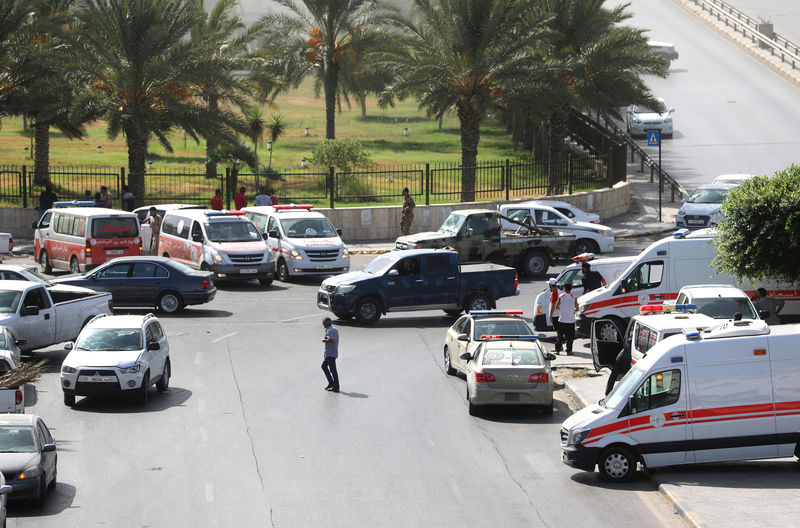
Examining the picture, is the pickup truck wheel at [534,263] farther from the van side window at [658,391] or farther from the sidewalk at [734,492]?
the van side window at [658,391]

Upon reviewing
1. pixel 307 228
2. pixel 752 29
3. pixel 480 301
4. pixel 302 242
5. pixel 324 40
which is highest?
pixel 752 29

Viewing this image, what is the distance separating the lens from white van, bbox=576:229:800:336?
81.2 ft

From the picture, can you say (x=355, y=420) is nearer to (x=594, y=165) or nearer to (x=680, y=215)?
(x=680, y=215)

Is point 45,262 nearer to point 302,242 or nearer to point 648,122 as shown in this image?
point 302,242

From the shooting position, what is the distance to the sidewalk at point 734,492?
44.0 ft

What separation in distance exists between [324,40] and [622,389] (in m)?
42.6

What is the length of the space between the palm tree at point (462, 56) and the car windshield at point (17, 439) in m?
28.4

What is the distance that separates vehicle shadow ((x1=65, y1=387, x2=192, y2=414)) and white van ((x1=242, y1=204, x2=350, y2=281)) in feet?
38.0

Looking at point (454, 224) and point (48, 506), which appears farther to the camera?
point (454, 224)

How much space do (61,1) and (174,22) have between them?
8.23 metres

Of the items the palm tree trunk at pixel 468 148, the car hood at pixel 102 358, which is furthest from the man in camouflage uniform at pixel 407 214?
the car hood at pixel 102 358

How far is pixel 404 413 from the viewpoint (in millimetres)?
19297

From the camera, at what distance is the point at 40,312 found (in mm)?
23344

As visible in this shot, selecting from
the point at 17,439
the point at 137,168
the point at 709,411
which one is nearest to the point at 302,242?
the point at 137,168
